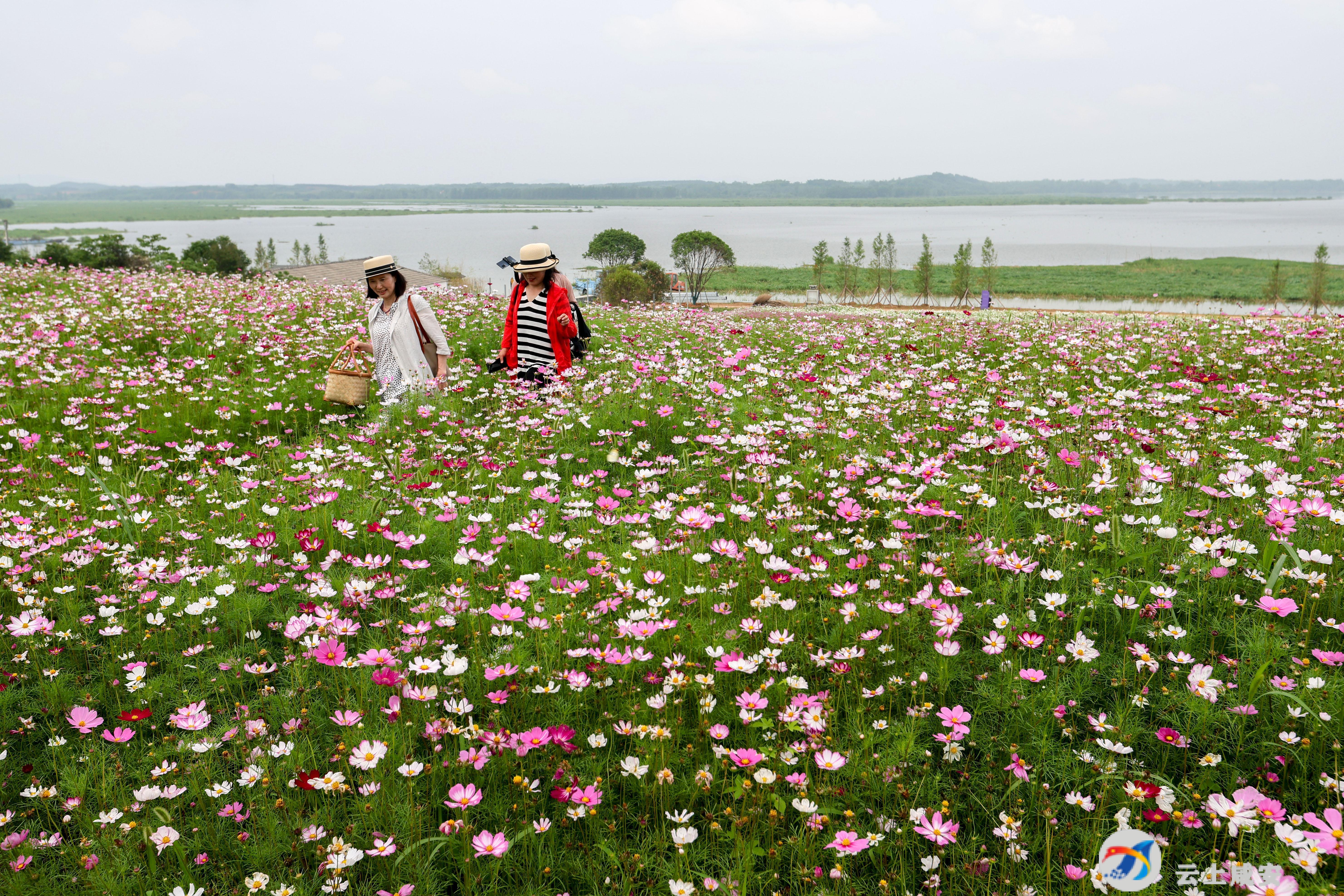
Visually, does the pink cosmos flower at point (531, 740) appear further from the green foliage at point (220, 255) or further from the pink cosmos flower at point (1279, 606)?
the green foliage at point (220, 255)

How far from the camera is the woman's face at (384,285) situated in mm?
7594

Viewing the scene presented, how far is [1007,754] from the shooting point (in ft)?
8.32

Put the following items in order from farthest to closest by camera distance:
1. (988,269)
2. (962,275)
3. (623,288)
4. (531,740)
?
(962,275) < (988,269) < (623,288) < (531,740)

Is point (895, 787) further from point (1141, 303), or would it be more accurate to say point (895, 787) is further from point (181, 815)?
point (1141, 303)

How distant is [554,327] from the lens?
7.66 m

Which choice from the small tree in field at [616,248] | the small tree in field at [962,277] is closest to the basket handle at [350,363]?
the small tree in field at [962,277]

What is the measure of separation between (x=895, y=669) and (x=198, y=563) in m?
3.52

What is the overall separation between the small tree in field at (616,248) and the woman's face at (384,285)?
8501 centimetres

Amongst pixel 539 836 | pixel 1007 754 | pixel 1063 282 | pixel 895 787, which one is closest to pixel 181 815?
pixel 539 836

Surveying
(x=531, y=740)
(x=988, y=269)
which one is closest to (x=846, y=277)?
(x=988, y=269)

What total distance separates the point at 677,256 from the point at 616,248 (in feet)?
28.1

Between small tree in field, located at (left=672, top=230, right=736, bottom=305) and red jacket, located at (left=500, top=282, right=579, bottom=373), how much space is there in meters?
80.2

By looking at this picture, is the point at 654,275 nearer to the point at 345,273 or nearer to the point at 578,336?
the point at 345,273

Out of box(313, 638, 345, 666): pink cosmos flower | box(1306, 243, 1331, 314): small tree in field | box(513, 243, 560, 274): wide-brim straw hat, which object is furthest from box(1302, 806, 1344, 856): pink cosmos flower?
box(1306, 243, 1331, 314): small tree in field
